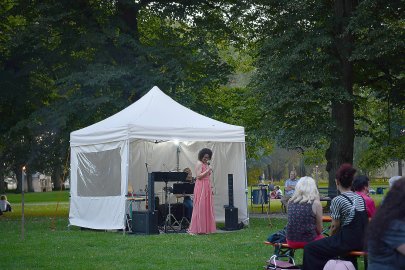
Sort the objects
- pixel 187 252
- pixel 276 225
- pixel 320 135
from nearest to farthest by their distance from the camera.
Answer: pixel 187 252, pixel 276 225, pixel 320 135

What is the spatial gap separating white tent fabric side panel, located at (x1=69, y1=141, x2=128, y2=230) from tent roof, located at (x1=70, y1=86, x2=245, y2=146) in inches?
11.2

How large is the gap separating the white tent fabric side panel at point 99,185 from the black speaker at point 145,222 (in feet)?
1.30

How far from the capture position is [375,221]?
212 inches

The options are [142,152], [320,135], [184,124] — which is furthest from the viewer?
[320,135]

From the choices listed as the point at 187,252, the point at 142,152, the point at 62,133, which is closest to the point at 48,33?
the point at 62,133

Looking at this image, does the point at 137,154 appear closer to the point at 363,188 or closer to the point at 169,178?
the point at 169,178

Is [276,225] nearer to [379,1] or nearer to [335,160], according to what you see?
[335,160]

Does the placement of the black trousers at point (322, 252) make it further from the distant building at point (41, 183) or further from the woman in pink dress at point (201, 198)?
the distant building at point (41, 183)

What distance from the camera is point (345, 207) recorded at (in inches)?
348

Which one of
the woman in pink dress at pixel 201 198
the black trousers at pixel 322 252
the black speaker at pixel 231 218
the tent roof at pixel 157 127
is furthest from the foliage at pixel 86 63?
the black trousers at pixel 322 252

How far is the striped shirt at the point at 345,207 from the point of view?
28.9ft

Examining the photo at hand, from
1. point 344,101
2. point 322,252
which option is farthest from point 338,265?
point 344,101

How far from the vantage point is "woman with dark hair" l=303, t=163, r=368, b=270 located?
8812mm

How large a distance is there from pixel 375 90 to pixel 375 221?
22495 mm
